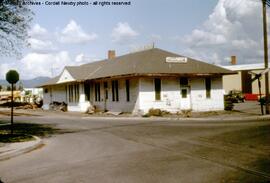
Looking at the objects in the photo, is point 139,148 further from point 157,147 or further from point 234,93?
point 234,93

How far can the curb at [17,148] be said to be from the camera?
496 inches

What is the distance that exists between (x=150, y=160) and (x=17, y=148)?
570cm

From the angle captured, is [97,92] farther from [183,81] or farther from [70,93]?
[183,81]

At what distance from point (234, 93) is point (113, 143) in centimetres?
4378

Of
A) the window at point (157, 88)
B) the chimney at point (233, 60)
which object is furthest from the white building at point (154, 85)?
the chimney at point (233, 60)

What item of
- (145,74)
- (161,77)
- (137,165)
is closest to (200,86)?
(161,77)

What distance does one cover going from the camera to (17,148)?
13734 mm

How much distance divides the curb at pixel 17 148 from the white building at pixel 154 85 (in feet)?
56.5

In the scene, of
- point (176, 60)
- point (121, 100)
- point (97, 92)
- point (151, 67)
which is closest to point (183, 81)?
point (176, 60)

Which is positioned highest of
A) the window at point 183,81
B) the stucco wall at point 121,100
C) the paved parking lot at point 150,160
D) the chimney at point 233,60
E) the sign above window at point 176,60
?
the chimney at point 233,60

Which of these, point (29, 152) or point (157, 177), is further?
point (29, 152)

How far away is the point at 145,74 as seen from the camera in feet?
103

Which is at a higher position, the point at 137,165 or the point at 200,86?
the point at 200,86

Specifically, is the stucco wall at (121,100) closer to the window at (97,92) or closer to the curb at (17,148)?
the window at (97,92)
